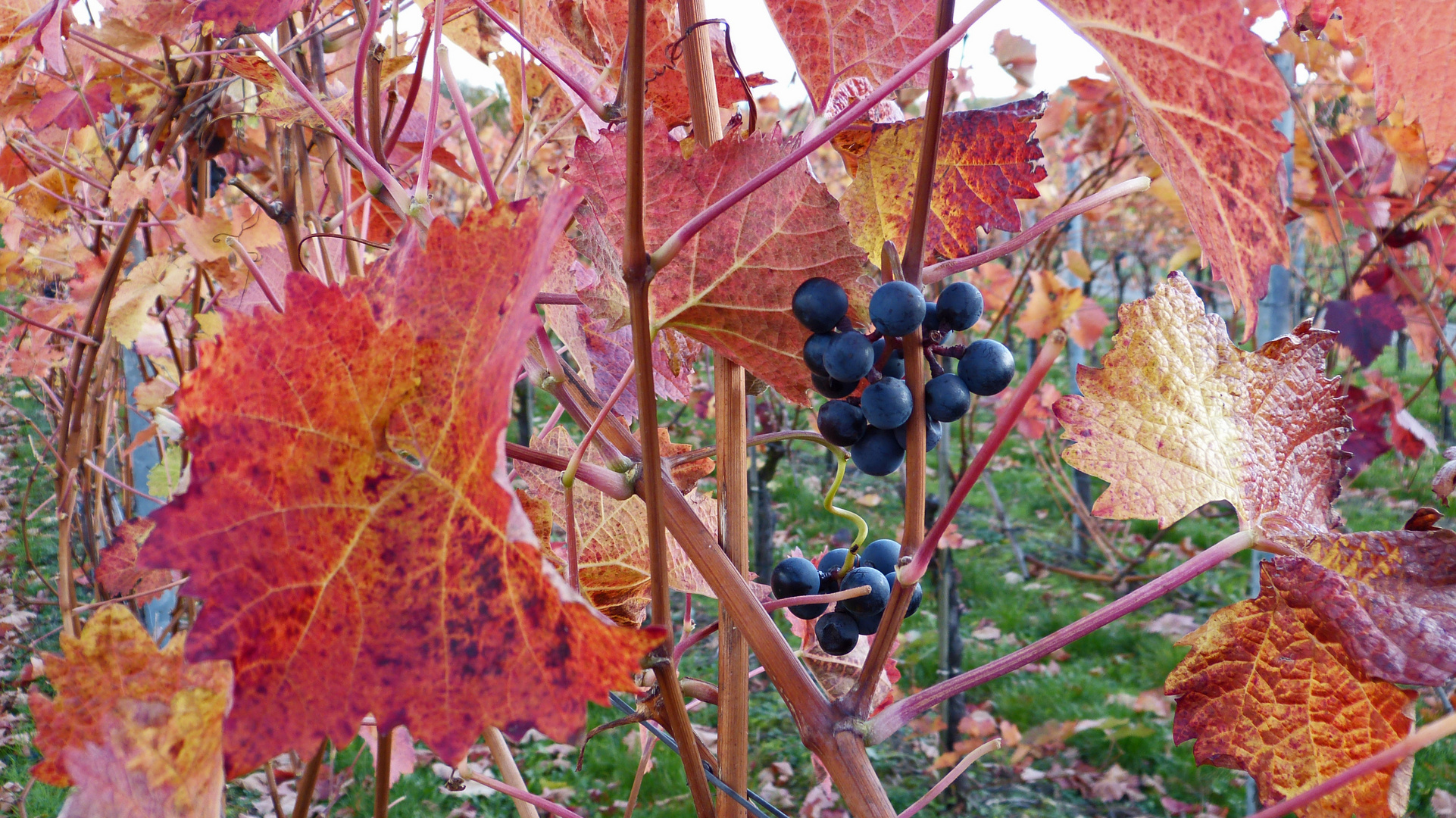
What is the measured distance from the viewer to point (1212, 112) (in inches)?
16.2

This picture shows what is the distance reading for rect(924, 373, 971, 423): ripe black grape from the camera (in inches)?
19.8

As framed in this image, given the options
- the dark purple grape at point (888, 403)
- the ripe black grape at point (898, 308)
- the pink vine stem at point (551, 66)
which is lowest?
the dark purple grape at point (888, 403)

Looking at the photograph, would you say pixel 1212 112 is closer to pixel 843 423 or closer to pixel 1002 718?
pixel 843 423

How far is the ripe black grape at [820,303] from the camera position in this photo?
487mm

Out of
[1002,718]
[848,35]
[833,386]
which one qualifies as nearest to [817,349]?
[833,386]

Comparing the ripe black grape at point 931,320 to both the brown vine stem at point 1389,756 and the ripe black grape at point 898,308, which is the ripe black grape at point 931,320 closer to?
the ripe black grape at point 898,308

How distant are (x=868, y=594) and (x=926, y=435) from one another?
0.11 meters

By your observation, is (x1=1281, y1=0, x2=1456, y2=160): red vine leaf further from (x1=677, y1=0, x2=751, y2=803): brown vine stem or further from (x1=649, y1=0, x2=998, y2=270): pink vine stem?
(x1=677, y1=0, x2=751, y2=803): brown vine stem

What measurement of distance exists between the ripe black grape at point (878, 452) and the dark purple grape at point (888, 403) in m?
0.03

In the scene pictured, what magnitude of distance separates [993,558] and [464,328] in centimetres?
576

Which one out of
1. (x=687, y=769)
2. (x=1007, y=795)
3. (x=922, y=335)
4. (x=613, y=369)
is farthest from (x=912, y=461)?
(x=1007, y=795)

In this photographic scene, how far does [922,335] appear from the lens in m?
0.53

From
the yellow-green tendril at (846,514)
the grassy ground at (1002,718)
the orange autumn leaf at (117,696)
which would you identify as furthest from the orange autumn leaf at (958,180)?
the grassy ground at (1002,718)

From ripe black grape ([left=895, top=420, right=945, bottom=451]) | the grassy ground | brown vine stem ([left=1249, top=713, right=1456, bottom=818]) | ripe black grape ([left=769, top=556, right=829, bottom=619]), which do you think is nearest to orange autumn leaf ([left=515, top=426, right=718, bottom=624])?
ripe black grape ([left=769, top=556, right=829, bottom=619])
